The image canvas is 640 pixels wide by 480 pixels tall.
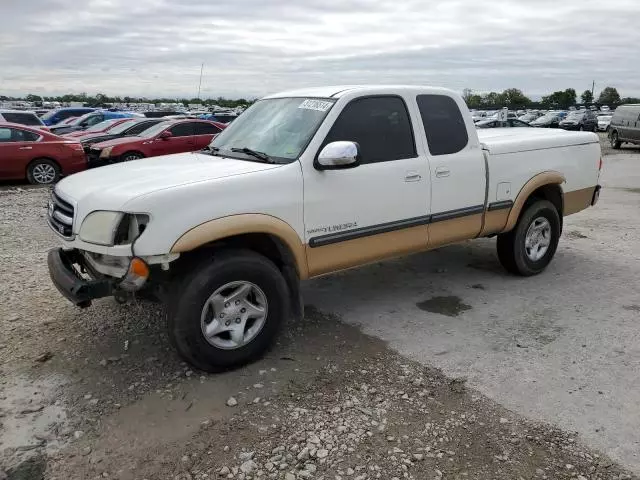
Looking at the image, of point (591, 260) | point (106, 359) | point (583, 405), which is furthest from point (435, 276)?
point (106, 359)

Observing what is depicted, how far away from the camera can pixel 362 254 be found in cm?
452

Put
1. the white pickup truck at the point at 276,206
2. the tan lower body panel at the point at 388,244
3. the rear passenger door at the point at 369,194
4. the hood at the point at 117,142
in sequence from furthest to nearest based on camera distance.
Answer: the hood at the point at 117,142, the tan lower body panel at the point at 388,244, the rear passenger door at the point at 369,194, the white pickup truck at the point at 276,206

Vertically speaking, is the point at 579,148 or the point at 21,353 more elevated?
the point at 579,148

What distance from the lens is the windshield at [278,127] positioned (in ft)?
14.2

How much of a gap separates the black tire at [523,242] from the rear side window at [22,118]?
15801mm

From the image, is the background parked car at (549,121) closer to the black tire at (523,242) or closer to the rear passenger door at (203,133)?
the rear passenger door at (203,133)

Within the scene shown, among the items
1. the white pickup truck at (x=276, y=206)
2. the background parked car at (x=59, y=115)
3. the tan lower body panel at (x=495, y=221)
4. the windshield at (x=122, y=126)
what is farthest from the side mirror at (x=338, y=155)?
the background parked car at (x=59, y=115)

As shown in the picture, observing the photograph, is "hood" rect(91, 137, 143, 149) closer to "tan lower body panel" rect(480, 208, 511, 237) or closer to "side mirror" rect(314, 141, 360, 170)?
"tan lower body panel" rect(480, 208, 511, 237)

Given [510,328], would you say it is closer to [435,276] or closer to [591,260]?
[435,276]

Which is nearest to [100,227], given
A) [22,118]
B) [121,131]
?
[121,131]

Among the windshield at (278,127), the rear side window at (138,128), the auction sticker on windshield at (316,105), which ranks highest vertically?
the auction sticker on windshield at (316,105)

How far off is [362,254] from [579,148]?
3.18 metres

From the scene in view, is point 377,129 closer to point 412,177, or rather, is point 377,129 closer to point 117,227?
point 412,177

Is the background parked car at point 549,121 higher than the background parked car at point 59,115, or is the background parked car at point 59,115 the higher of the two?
the background parked car at point 59,115
